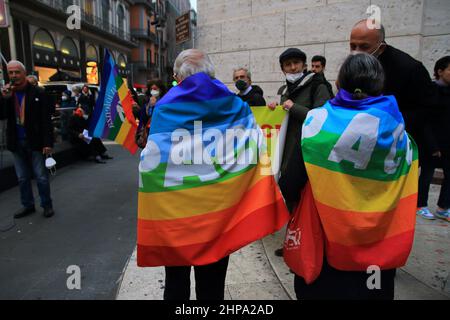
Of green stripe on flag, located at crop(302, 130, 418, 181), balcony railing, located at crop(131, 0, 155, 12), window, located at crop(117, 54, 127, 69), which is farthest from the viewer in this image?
balcony railing, located at crop(131, 0, 155, 12)

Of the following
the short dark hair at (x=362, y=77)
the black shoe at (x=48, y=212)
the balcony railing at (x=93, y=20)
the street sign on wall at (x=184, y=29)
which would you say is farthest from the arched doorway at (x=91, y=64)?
the short dark hair at (x=362, y=77)

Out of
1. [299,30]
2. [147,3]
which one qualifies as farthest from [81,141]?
[147,3]

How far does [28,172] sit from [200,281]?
3.79m

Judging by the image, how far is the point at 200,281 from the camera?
1.97 metres

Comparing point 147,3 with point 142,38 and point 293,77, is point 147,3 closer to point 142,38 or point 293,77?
point 142,38

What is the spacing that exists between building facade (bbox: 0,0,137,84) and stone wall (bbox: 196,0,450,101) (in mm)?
13046

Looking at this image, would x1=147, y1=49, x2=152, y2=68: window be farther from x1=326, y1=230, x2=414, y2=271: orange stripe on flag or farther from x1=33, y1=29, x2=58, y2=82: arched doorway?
x1=326, y1=230, x2=414, y2=271: orange stripe on flag

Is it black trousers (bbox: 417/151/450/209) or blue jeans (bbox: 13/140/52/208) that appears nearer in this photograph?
black trousers (bbox: 417/151/450/209)

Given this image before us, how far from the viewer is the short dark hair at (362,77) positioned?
1489mm

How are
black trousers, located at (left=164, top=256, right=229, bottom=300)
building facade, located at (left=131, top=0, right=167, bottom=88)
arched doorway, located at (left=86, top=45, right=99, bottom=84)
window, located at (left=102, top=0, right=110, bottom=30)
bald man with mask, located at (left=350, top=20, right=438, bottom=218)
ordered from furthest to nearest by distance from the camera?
building facade, located at (left=131, top=0, right=167, bottom=88)
window, located at (left=102, top=0, right=110, bottom=30)
arched doorway, located at (left=86, top=45, right=99, bottom=84)
bald man with mask, located at (left=350, top=20, right=438, bottom=218)
black trousers, located at (left=164, top=256, right=229, bottom=300)

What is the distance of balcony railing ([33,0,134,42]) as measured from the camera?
85.1ft

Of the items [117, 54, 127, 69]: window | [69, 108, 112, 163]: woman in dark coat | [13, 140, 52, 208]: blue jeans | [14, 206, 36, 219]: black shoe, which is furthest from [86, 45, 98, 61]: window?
[14, 206, 36, 219]: black shoe

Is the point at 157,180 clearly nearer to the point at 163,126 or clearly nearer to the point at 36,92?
the point at 163,126
